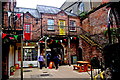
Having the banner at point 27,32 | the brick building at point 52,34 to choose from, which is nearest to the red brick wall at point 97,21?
the brick building at point 52,34

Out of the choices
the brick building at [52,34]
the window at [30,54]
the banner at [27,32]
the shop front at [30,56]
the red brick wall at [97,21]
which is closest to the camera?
the red brick wall at [97,21]

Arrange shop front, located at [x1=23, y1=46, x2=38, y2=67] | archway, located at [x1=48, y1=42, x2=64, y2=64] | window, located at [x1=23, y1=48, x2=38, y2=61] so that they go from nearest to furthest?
shop front, located at [x1=23, y1=46, x2=38, y2=67], window, located at [x1=23, y1=48, x2=38, y2=61], archway, located at [x1=48, y1=42, x2=64, y2=64]

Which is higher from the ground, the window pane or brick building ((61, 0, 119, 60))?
brick building ((61, 0, 119, 60))

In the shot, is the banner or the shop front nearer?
the shop front

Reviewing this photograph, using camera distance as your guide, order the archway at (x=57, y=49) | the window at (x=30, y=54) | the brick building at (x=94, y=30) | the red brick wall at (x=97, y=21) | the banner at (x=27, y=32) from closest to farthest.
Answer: the brick building at (x=94, y=30), the red brick wall at (x=97, y=21), the window at (x=30, y=54), the banner at (x=27, y=32), the archway at (x=57, y=49)

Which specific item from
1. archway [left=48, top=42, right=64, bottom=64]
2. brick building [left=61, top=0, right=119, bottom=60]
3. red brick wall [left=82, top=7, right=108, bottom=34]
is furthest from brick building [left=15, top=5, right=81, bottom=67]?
red brick wall [left=82, top=7, right=108, bottom=34]

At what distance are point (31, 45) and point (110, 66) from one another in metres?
11.3

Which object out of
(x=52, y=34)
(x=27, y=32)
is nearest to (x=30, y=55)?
(x=27, y=32)

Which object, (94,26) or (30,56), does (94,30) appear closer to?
(94,26)

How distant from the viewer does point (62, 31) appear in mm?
18406

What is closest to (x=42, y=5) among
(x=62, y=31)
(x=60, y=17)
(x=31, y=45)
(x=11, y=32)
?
(x=60, y=17)

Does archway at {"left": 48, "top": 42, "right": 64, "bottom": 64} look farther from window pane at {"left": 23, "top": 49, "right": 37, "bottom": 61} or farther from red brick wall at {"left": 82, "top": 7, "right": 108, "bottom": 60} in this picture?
red brick wall at {"left": 82, "top": 7, "right": 108, "bottom": 60}

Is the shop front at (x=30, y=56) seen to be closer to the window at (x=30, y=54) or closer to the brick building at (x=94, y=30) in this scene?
the window at (x=30, y=54)

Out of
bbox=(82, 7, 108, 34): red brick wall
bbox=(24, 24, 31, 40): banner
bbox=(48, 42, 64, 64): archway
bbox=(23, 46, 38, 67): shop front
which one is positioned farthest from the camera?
bbox=(48, 42, 64, 64): archway
